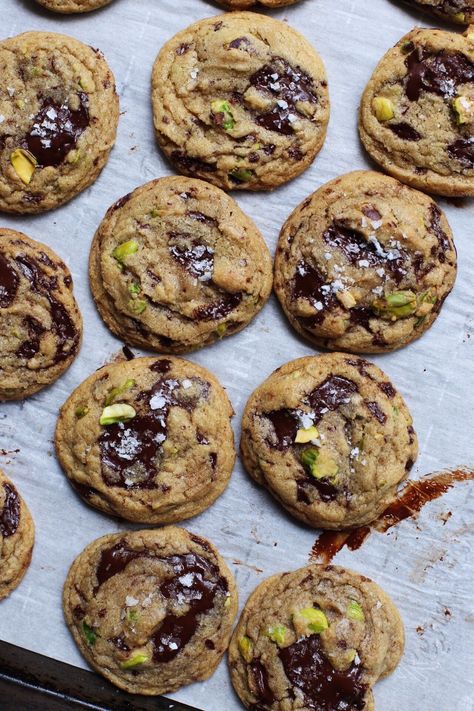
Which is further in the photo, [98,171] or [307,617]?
[98,171]

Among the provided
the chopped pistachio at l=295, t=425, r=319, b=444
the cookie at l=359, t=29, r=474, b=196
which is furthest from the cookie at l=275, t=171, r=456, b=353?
the chopped pistachio at l=295, t=425, r=319, b=444

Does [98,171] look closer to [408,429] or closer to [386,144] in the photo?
[386,144]

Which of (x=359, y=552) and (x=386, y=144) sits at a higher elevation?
(x=386, y=144)

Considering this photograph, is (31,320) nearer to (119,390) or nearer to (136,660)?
(119,390)

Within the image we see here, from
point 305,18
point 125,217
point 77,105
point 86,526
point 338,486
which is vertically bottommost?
point 86,526

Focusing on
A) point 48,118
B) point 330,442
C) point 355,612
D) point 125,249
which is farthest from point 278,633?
point 48,118

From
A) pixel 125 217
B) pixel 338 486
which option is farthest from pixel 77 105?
pixel 338 486
